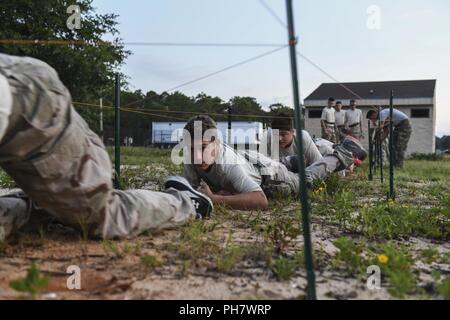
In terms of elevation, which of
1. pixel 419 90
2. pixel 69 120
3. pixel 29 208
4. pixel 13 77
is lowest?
pixel 29 208

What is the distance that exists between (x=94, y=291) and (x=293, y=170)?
3099 mm

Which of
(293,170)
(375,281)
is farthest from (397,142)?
(375,281)

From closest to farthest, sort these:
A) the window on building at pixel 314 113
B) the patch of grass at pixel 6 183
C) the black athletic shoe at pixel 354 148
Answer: the patch of grass at pixel 6 183 → the black athletic shoe at pixel 354 148 → the window on building at pixel 314 113

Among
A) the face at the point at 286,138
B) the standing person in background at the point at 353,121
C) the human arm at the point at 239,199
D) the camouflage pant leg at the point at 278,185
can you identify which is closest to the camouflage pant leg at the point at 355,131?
the standing person in background at the point at 353,121

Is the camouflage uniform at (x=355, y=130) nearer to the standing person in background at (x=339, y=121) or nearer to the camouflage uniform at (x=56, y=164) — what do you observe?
the standing person in background at (x=339, y=121)

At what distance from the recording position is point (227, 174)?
342cm

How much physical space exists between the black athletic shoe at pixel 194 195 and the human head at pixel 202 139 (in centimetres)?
41

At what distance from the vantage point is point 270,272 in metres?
1.99

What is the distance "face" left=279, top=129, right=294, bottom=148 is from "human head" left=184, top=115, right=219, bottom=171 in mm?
1586

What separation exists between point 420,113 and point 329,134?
21473 mm

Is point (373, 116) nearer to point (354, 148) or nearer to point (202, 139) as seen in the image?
point (354, 148)

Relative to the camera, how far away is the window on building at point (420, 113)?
30297 mm

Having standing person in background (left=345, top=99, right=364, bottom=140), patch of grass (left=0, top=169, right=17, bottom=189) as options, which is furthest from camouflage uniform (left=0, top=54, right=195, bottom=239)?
standing person in background (left=345, top=99, right=364, bottom=140)
